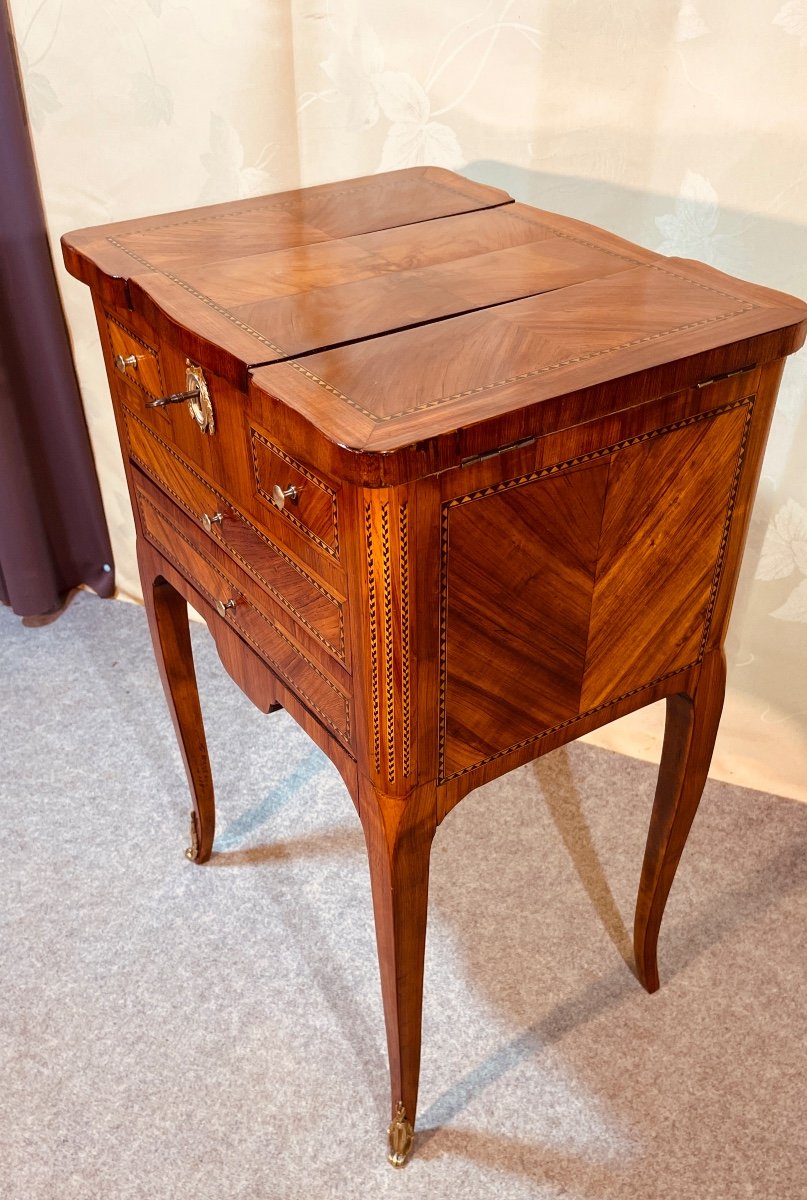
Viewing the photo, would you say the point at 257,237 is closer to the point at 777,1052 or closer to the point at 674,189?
the point at 674,189

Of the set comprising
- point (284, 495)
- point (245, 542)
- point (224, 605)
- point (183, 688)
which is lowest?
point (183, 688)

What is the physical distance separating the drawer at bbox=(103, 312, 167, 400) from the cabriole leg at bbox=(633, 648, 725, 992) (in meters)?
0.64

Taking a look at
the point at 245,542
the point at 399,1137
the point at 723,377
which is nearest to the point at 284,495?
the point at 245,542

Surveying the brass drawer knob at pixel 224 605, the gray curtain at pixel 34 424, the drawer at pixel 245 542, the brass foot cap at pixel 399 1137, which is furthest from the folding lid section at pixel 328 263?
the brass foot cap at pixel 399 1137

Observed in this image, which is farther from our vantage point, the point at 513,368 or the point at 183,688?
the point at 183,688

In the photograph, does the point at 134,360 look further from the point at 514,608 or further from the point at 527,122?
the point at 527,122

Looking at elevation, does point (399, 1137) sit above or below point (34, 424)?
below

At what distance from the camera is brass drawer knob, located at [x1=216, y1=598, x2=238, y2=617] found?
1.16 m

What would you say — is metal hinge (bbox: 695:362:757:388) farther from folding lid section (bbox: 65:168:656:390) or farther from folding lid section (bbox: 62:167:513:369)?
folding lid section (bbox: 62:167:513:369)

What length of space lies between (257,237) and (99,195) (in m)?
0.74

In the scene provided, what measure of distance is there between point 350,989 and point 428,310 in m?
0.91

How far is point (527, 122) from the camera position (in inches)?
58.0

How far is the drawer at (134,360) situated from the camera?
1124mm

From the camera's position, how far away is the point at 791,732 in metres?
1.75
